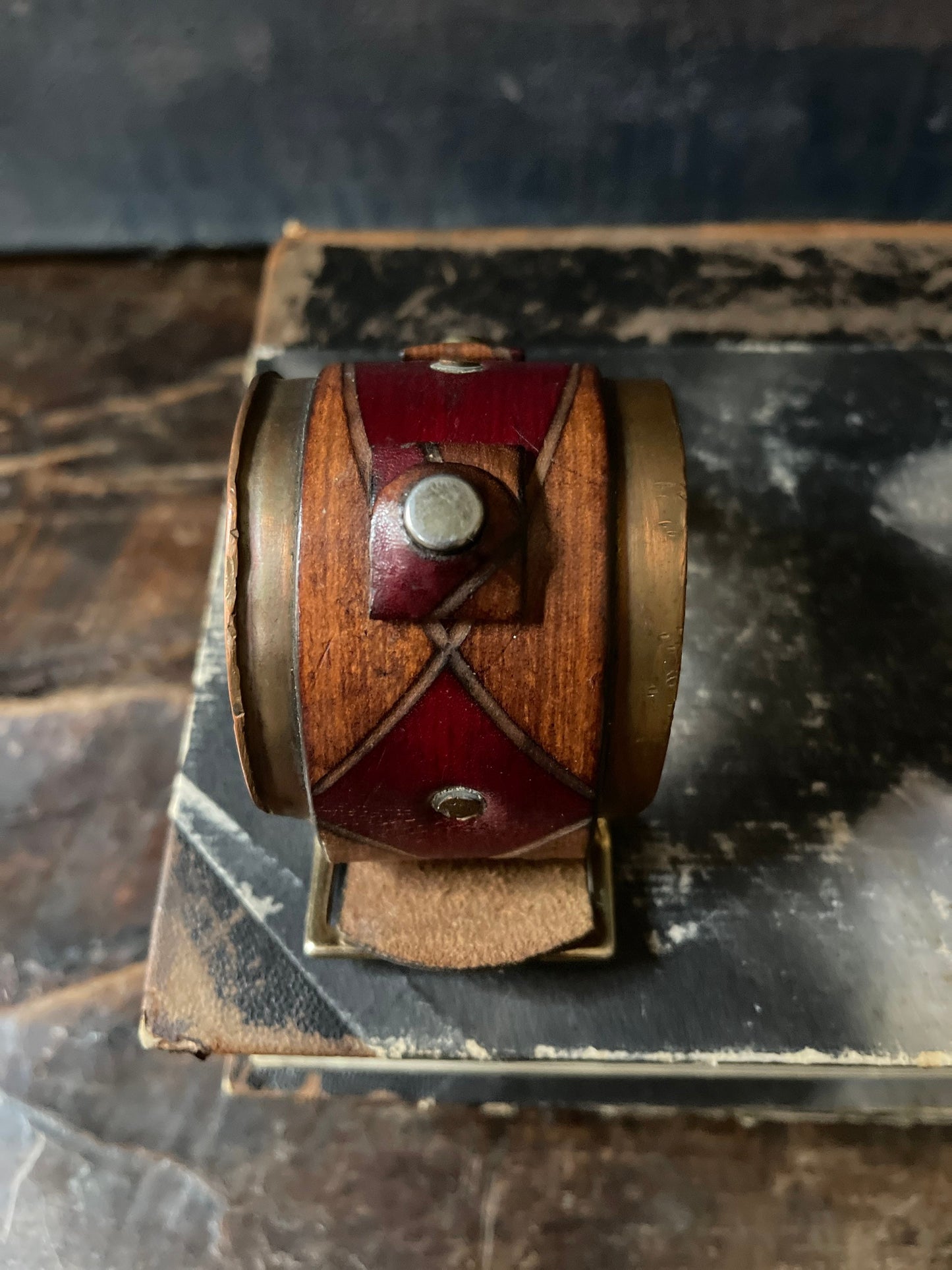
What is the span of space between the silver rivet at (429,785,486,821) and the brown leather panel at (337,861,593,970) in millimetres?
127

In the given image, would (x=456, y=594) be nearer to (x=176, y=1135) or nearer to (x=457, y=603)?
(x=457, y=603)

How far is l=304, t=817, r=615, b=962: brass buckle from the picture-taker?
88 cm

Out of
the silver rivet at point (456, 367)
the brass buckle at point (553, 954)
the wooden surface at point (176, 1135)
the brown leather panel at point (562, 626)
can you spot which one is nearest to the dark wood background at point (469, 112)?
the wooden surface at point (176, 1135)

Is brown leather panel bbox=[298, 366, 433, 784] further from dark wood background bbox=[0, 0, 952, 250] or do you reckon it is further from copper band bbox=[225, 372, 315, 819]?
dark wood background bbox=[0, 0, 952, 250]

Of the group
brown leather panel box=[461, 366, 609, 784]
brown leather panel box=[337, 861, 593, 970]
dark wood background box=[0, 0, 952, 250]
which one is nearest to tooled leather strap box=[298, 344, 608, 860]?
brown leather panel box=[461, 366, 609, 784]

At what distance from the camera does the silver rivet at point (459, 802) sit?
75cm

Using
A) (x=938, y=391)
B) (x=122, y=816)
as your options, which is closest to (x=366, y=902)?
(x=122, y=816)

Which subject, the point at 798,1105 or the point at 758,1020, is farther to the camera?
the point at 798,1105

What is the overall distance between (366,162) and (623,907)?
122 centimetres

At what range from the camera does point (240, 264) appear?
69.1 inches

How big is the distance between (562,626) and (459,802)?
0.16 meters

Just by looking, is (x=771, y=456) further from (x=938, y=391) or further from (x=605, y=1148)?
(x=605, y=1148)

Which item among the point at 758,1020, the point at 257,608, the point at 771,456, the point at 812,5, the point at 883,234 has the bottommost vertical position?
the point at 758,1020

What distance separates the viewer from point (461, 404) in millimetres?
730
